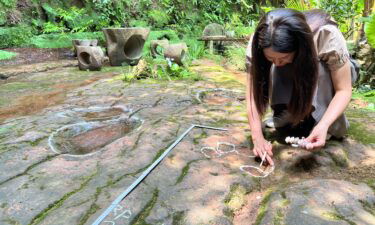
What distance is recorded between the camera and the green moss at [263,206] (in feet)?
4.94

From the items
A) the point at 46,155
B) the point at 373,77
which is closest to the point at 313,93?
the point at 46,155

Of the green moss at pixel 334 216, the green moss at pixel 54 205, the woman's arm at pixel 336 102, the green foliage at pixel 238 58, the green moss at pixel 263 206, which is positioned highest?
the woman's arm at pixel 336 102

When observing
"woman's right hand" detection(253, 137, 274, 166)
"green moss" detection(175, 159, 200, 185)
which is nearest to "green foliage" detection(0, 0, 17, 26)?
"green moss" detection(175, 159, 200, 185)

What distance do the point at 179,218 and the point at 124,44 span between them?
5.22 m

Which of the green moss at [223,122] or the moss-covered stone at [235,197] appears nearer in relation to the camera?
the moss-covered stone at [235,197]

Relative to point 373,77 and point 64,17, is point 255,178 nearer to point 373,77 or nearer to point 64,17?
point 373,77

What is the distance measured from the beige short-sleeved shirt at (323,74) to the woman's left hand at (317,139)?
17 centimetres

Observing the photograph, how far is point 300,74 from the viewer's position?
1.85 m

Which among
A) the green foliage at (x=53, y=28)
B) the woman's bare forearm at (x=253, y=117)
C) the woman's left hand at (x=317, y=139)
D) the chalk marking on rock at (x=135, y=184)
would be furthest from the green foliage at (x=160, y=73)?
the green foliage at (x=53, y=28)

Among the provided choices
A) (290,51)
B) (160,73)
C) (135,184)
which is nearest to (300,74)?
(290,51)

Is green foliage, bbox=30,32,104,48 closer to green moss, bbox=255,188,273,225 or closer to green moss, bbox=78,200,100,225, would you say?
green moss, bbox=78,200,100,225

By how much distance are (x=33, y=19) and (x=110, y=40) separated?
343cm

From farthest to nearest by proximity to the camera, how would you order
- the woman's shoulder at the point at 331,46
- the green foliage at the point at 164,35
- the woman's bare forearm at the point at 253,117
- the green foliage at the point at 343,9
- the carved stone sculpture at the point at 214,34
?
the green foliage at the point at 164,35
the carved stone sculpture at the point at 214,34
the green foliage at the point at 343,9
the woman's bare forearm at the point at 253,117
the woman's shoulder at the point at 331,46

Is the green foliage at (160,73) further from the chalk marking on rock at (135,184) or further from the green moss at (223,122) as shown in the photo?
the chalk marking on rock at (135,184)
